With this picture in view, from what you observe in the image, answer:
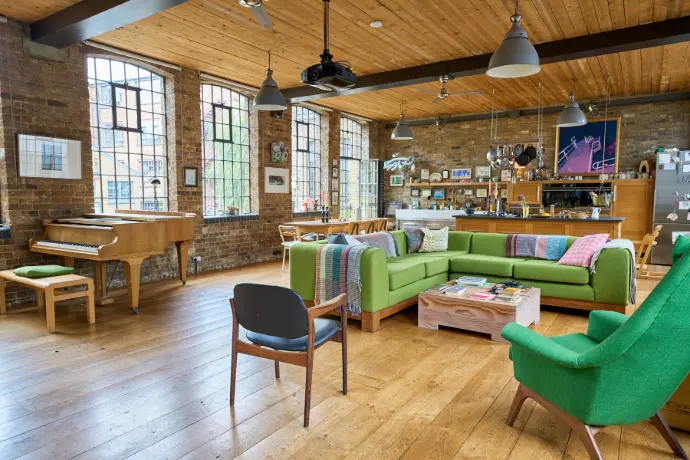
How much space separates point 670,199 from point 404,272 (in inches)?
257

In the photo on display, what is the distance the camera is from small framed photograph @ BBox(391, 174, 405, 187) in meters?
12.1

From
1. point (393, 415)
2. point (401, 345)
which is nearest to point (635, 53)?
point (401, 345)

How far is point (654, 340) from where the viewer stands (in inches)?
74.0

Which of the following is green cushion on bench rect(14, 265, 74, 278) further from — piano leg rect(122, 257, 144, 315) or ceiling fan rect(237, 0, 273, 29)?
ceiling fan rect(237, 0, 273, 29)

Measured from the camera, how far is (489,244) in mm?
6078

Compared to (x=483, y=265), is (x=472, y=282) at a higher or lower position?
lower

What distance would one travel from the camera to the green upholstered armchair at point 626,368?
1848mm

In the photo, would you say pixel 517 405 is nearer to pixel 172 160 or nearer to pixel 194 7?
pixel 194 7

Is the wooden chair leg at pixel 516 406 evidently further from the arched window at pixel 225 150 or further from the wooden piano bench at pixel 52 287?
the arched window at pixel 225 150

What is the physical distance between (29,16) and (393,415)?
19.0 feet

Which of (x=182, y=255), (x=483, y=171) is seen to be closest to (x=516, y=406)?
(x=182, y=255)

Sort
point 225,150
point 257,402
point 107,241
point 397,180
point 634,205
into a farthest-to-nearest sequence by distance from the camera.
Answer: point 397,180, point 634,205, point 225,150, point 107,241, point 257,402

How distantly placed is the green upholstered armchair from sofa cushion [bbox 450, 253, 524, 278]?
3.07m

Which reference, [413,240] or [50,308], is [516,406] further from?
[50,308]
